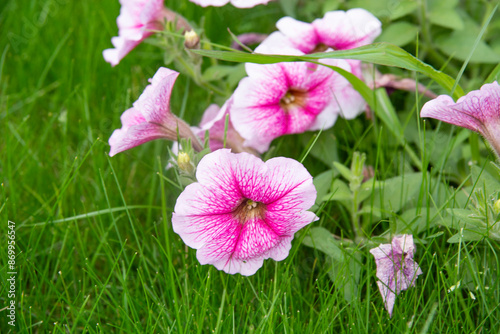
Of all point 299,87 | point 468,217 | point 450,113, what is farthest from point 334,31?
point 468,217

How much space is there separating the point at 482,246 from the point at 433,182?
8.1 inches

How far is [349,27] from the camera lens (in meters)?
1.53

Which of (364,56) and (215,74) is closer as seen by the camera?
(364,56)

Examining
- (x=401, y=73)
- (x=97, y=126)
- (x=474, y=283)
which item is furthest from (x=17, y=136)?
(x=474, y=283)

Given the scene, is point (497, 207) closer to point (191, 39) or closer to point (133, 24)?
point (191, 39)

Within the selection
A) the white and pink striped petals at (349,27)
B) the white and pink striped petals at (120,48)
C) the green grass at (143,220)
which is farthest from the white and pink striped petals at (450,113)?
the white and pink striped petals at (120,48)

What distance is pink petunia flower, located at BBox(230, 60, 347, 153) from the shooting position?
1.40 meters

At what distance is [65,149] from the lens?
1.75 m

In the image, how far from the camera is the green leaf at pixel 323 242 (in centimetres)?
127

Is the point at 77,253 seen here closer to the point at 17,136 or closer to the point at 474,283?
the point at 17,136

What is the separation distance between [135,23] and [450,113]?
94 centimetres

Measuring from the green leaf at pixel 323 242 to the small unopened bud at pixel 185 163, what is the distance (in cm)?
33

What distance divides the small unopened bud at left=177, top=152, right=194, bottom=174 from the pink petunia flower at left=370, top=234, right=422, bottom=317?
433 millimetres

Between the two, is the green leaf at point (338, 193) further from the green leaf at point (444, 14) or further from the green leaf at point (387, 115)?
the green leaf at point (444, 14)
